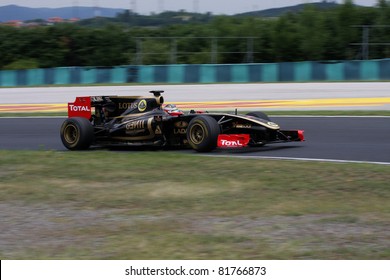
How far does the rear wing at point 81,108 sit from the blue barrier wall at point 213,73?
55.6ft

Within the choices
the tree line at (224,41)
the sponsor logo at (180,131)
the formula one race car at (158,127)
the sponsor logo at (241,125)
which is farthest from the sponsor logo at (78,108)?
Answer: the tree line at (224,41)

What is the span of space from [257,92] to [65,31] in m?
21.7

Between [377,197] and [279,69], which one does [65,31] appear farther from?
[377,197]

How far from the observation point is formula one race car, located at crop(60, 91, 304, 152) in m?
11.3

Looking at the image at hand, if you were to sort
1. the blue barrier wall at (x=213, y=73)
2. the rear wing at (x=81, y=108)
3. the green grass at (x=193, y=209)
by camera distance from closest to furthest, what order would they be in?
the green grass at (x=193, y=209)
the rear wing at (x=81, y=108)
the blue barrier wall at (x=213, y=73)

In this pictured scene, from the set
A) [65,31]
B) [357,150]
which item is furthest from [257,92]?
[65,31]

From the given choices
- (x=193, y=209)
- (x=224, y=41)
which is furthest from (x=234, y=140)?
(x=224, y=41)

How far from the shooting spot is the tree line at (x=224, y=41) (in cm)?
3809

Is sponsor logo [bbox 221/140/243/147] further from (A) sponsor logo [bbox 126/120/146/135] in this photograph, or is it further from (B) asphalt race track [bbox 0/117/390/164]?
(A) sponsor logo [bbox 126/120/146/135]

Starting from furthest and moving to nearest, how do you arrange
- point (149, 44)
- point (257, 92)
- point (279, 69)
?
1. point (149, 44)
2. point (279, 69)
3. point (257, 92)

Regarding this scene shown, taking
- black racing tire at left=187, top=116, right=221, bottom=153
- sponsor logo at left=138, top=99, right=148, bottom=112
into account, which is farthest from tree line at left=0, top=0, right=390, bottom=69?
black racing tire at left=187, top=116, right=221, bottom=153

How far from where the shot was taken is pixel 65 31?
43125mm

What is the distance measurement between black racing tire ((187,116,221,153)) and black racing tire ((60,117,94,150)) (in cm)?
192

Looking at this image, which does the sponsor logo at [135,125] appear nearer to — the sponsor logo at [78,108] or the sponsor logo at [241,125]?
the sponsor logo at [78,108]
